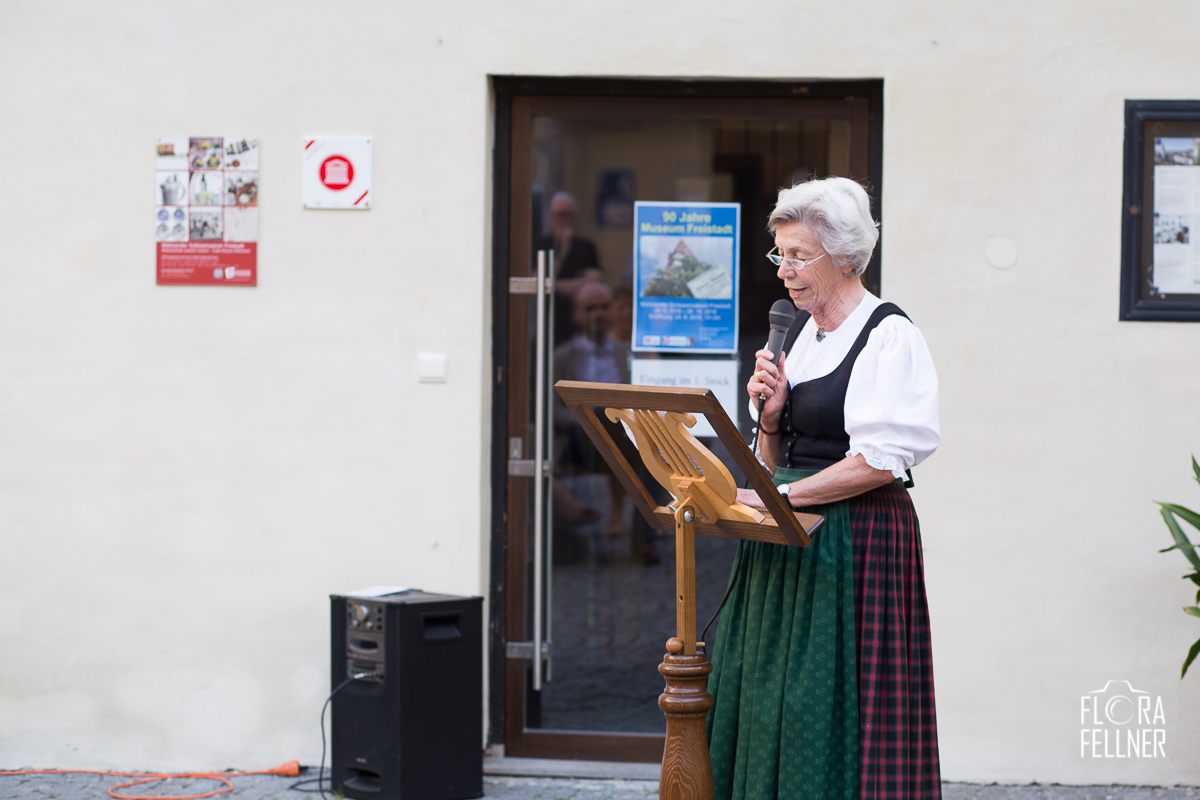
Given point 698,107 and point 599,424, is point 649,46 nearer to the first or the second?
point 698,107

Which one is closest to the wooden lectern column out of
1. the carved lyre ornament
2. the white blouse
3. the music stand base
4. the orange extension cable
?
the music stand base

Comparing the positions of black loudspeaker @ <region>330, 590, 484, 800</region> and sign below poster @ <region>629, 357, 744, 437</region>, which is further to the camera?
sign below poster @ <region>629, 357, 744, 437</region>

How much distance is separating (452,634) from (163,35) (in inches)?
93.2

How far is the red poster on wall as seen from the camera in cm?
418

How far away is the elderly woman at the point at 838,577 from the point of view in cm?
253

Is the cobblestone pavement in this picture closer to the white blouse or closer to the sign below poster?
the sign below poster

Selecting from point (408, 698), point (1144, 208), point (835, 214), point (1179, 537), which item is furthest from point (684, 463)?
point (1144, 208)

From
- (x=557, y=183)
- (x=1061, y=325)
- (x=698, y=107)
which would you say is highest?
(x=698, y=107)

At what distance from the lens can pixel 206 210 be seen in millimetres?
4199

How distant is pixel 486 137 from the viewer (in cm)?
415

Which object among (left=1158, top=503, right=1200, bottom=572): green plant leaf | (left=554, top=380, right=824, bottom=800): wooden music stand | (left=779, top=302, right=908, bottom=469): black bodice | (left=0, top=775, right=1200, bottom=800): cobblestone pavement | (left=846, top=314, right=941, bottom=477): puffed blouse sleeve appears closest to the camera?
(left=554, top=380, right=824, bottom=800): wooden music stand

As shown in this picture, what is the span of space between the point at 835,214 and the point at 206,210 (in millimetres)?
2524

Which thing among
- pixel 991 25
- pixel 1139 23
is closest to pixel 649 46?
pixel 991 25

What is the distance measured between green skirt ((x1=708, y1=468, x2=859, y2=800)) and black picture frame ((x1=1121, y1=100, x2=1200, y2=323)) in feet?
6.57
